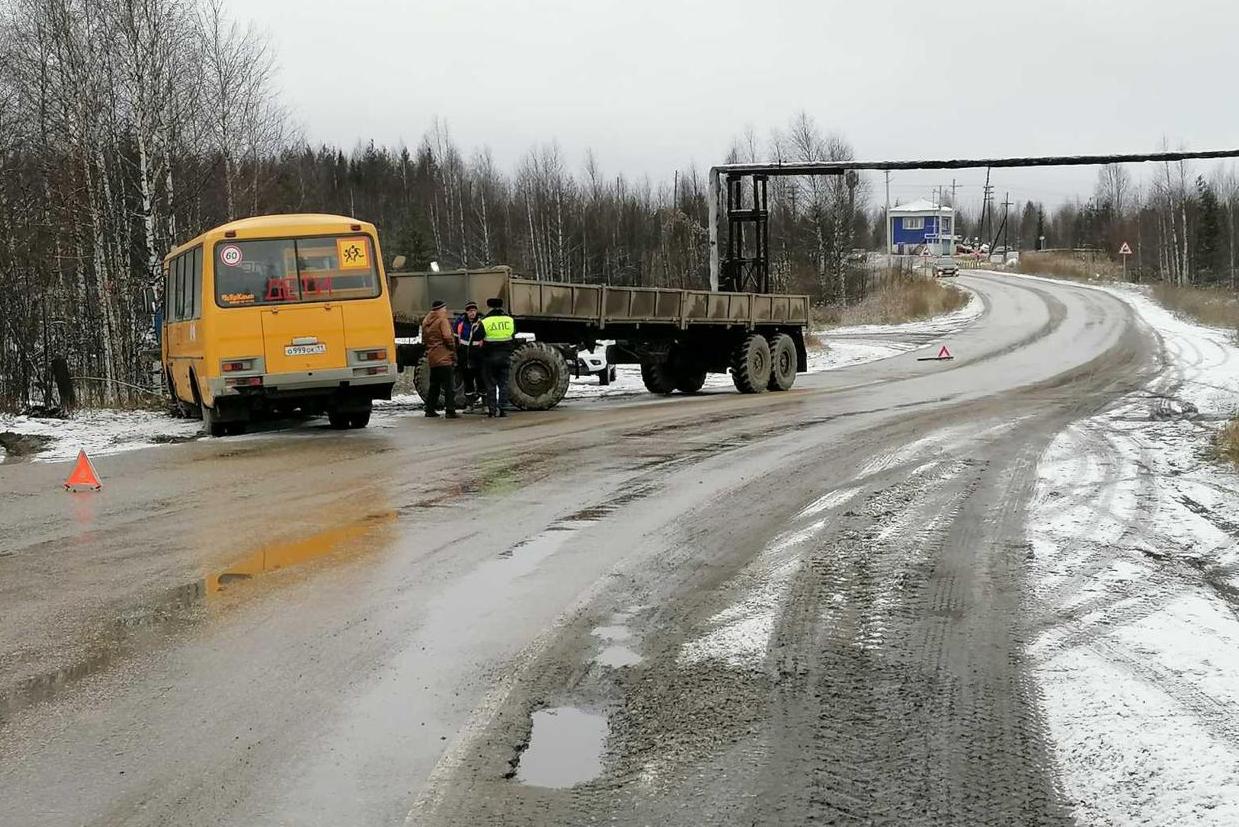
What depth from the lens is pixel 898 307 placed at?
5397cm

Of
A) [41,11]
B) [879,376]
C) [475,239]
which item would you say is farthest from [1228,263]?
[41,11]

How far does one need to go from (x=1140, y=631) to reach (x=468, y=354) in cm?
1345

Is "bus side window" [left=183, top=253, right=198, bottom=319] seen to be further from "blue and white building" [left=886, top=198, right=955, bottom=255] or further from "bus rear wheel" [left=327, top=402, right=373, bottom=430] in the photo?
"blue and white building" [left=886, top=198, right=955, bottom=255]

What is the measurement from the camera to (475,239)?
252 feet

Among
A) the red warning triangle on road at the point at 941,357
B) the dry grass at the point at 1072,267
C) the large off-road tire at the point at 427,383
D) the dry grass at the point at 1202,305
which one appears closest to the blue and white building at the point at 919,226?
the dry grass at the point at 1072,267

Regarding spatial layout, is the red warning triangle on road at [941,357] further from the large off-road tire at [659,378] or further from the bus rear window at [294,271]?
the bus rear window at [294,271]

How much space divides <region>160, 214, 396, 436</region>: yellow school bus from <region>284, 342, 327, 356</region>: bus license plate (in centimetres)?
1

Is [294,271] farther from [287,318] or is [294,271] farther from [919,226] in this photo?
[919,226]

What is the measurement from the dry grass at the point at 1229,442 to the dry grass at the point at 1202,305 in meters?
31.4

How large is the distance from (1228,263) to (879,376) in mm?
73381

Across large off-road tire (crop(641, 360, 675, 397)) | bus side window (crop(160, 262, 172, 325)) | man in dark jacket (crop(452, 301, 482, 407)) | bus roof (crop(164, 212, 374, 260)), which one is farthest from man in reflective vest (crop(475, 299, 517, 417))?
large off-road tire (crop(641, 360, 675, 397))

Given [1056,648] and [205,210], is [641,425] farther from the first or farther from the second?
[205,210]

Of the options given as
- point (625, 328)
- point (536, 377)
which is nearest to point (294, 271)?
point (536, 377)

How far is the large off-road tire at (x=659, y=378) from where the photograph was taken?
24422 mm
